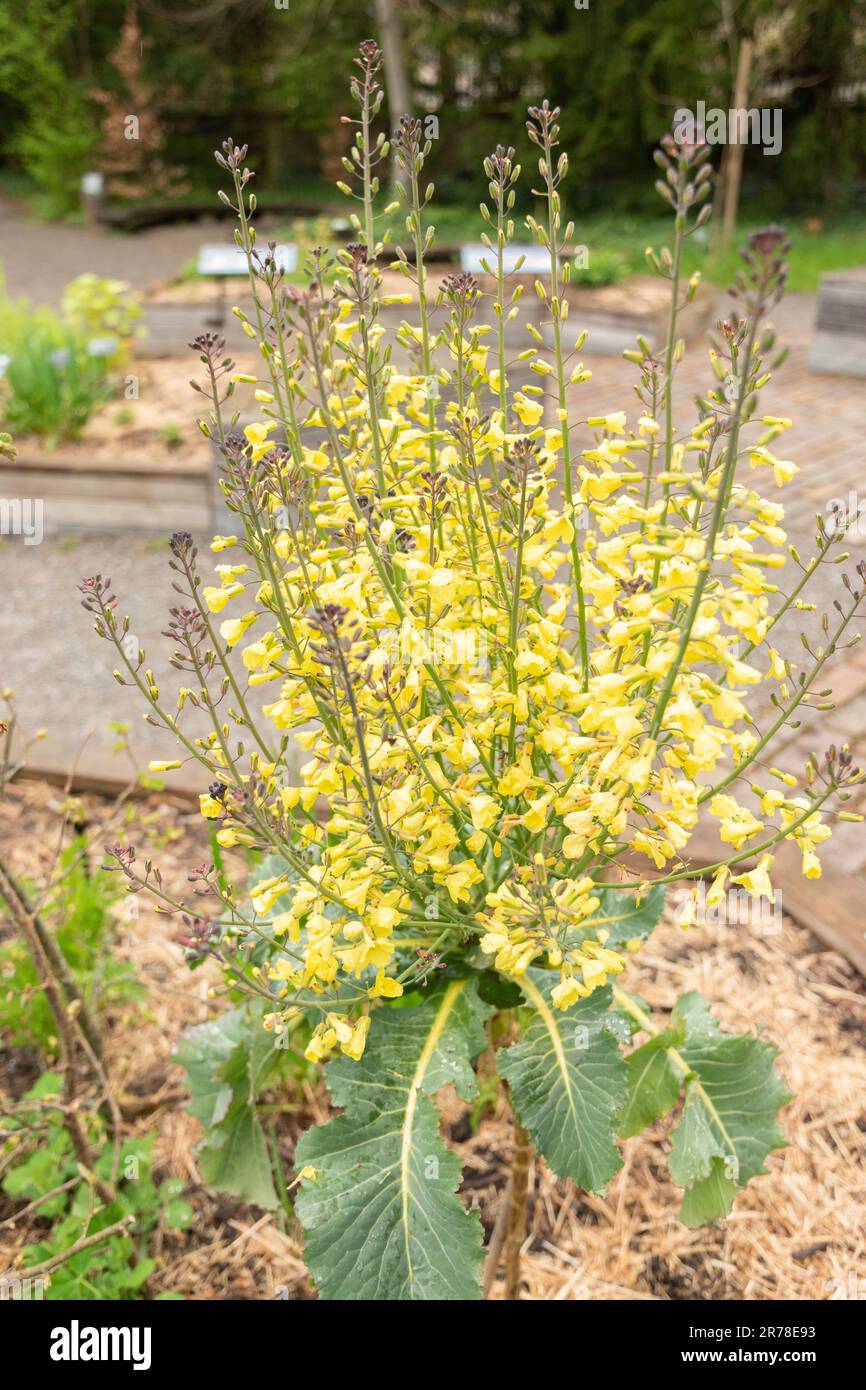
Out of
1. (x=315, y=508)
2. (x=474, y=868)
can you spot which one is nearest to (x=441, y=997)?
(x=474, y=868)

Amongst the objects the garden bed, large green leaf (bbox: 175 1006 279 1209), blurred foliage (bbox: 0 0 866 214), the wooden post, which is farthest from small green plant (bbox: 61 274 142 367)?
blurred foliage (bbox: 0 0 866 214)

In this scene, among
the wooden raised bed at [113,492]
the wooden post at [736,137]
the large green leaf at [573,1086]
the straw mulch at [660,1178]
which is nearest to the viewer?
the large green leaf at [573,1086]

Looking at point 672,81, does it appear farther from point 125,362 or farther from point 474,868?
point 474,868

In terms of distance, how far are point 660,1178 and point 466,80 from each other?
17.4m

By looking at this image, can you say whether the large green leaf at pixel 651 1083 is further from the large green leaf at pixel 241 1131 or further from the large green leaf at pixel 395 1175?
the large green leaf at pixel 241 1131

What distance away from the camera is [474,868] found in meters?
1.51

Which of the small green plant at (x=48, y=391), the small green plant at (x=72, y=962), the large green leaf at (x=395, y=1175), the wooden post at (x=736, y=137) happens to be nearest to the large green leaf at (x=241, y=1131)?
the large green leaf at (x=395, y=1175)

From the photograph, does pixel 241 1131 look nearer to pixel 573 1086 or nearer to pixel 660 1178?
pixel 573 1086

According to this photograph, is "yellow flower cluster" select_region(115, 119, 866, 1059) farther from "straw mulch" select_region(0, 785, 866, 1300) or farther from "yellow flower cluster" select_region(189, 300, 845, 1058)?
"straw mulch" select_region(0, 785, 866, 1300)

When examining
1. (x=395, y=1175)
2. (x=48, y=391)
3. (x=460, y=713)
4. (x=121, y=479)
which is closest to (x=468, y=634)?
(x=460, y=713)

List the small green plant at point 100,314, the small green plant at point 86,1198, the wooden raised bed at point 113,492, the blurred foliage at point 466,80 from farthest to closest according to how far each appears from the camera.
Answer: the blurred foliage at point 466,80, the small green plant at point 100,314, the wooden raised bed at point 113,492, the small green plant at point 86,1198

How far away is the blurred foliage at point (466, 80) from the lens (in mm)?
13195

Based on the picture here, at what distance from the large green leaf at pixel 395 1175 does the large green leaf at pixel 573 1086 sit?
0.29ft

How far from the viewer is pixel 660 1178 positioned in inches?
86.7
